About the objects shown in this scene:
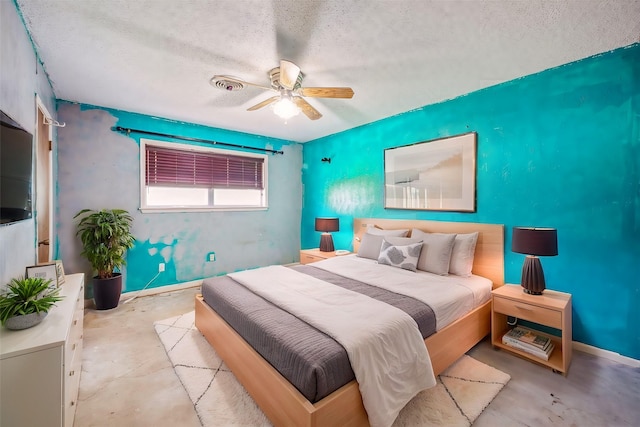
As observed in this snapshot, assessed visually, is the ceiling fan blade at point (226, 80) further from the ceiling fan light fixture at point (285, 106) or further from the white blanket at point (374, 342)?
the white blanket at point (374, 342)

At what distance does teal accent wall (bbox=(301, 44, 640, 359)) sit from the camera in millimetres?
2109

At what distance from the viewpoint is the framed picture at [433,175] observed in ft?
9.84

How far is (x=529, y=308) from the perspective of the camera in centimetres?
216

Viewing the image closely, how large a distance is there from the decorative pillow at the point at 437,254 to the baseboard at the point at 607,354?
1169mm

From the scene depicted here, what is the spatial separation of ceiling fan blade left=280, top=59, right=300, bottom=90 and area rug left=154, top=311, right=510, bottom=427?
2287 millimetres

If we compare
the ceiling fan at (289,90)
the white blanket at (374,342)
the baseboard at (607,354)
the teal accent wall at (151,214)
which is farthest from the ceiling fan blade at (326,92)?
the baseboard at (607,354)

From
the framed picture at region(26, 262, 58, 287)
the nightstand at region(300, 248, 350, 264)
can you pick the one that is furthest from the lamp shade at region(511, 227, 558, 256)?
the framed picture at region(26, 262, 58, 287)

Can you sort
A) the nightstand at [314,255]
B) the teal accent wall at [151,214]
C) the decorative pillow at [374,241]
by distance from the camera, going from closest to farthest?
the teal accent wall at [151,214] < the decorative pillow at [374,241] < the nightstand at [314,255]

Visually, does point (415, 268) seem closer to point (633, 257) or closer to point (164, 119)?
point (633, 257)

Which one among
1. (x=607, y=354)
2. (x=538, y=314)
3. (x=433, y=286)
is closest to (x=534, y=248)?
(x=538, y=314)

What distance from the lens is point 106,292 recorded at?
3.14m

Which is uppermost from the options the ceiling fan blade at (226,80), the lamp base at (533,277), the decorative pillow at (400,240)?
the ceiling fan blade at (226,80)

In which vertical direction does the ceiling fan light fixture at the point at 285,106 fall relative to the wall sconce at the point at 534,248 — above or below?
above

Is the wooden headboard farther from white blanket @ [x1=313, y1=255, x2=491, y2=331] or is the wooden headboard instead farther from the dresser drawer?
the dresser drawer
